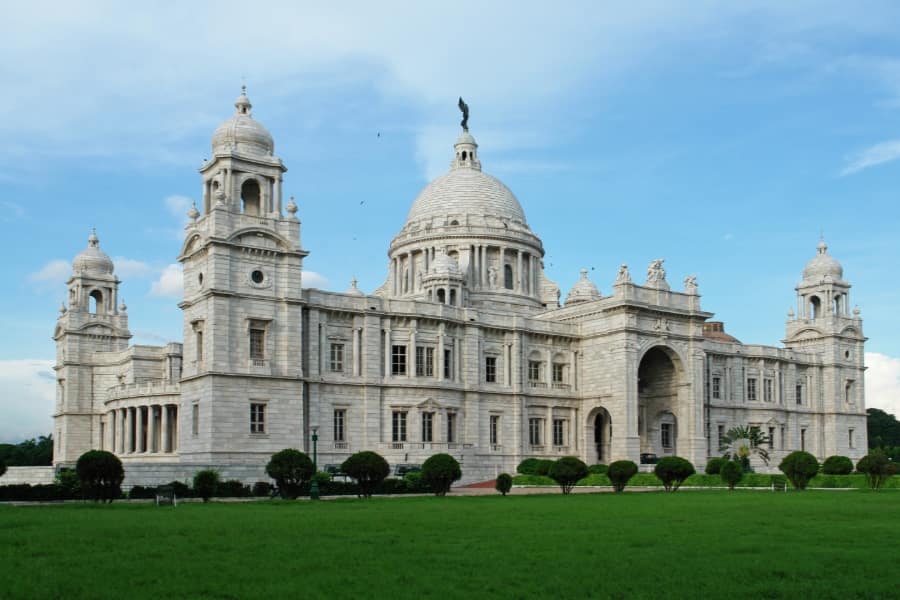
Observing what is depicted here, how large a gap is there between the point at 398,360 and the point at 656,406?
22776mm

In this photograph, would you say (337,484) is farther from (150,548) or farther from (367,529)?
(150,548)

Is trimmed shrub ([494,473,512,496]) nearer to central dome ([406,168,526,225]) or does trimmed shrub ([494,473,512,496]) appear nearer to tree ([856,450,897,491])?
tree ([856,450,897,491])

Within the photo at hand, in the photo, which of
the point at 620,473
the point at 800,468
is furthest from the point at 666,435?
the point at 620,473

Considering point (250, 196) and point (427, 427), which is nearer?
point (250, 196)

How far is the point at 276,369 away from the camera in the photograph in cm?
5762

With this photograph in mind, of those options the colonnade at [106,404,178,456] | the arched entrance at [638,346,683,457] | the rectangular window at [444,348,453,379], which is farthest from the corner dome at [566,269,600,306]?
the colonnade at [106,404,178,456]

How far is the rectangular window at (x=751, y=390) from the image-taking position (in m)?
84.6

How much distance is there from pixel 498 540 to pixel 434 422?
4409 cm

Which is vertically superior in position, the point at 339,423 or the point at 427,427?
the point at 339,423

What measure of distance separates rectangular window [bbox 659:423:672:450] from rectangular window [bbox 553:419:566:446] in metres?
9.10

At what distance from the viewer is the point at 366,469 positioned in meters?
43.2

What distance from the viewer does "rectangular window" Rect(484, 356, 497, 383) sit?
70.0 metres

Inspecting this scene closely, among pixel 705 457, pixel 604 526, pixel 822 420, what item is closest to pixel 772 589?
pixel 604 526

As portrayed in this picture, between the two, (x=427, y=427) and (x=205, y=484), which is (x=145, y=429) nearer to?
(x=427, y=427)
